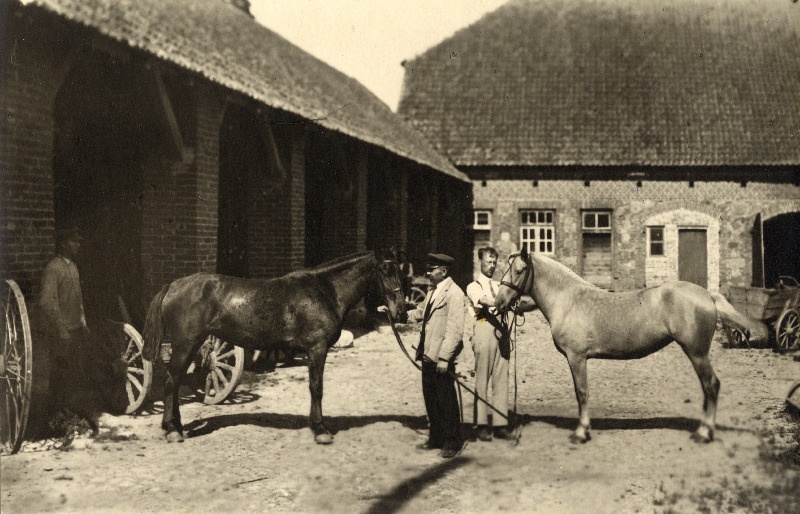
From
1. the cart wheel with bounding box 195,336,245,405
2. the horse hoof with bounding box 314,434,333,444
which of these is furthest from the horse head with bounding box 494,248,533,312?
the cart wheel with bounding box 195,336,245,405

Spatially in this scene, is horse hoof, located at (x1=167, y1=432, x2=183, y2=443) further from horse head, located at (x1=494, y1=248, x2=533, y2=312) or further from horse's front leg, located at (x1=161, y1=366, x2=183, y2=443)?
horse head, located at (x1=494, y1=248, x2=533, y2=312)

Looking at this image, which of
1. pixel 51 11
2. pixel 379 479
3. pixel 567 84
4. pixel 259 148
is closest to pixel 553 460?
pixel 379 479

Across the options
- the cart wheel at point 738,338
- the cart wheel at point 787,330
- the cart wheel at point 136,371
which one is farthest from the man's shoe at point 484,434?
the cart wheel at point 738,338

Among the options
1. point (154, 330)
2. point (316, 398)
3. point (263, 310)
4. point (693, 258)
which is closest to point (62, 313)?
point (154, 330)

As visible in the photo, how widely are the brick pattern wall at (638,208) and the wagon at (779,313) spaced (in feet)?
32.3

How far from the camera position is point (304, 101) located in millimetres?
11977

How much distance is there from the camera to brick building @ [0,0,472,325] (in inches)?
248

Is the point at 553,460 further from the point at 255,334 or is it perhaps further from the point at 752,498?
the point at 255,334

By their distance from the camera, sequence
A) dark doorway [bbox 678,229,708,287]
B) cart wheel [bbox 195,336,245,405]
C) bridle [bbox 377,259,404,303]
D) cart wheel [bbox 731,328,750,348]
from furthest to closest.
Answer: dark doorway [bbox 678,229,708,287] < cart wheel [bbox 731,328,750,348] < cart wheel [bbox 195,336,245,405] < bridle [bbox 377,259,404,303]

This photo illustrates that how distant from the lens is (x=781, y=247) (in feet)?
75.7

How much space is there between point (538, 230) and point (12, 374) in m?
19.0

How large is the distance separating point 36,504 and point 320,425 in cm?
241

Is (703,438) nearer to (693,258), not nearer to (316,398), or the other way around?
(316,398)

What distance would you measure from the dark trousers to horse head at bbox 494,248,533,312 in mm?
793
